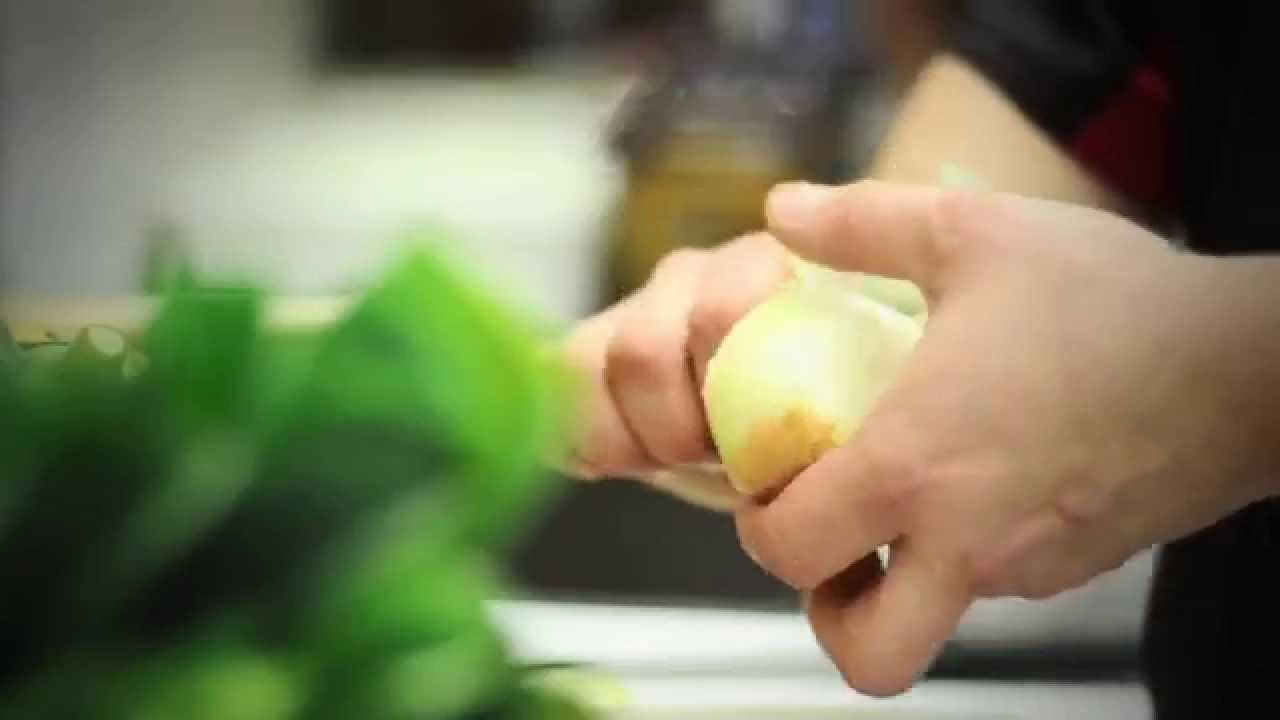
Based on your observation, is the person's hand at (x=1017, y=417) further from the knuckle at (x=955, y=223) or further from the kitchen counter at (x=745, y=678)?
the kitchen counter at (x=745, y=678)

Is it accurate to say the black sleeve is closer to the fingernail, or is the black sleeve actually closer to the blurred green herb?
the fingernail

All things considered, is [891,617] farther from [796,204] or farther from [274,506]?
[274,506]

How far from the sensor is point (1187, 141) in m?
0.46

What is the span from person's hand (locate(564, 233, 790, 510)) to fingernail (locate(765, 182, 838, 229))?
0.03 m

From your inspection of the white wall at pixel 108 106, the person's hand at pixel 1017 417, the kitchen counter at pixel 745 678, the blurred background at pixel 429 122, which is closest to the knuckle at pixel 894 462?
the person's hand at pixel 1017 417

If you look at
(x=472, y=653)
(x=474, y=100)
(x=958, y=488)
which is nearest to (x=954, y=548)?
(x=958, y=488)

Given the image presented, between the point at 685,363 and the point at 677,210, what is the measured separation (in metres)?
0.63

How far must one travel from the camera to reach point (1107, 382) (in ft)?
0.96

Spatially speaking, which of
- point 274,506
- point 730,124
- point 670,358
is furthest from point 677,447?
point 730,124

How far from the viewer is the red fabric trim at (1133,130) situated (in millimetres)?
457

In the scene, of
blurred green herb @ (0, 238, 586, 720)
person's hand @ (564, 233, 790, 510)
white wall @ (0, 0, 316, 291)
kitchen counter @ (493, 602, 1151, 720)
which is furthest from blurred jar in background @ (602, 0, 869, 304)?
blurred green herb @ (0, 238, 586, 720)

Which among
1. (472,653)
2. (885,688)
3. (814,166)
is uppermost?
(472,653)

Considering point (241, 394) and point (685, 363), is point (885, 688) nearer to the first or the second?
point (685, 363)

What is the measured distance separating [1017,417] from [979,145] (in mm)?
167
